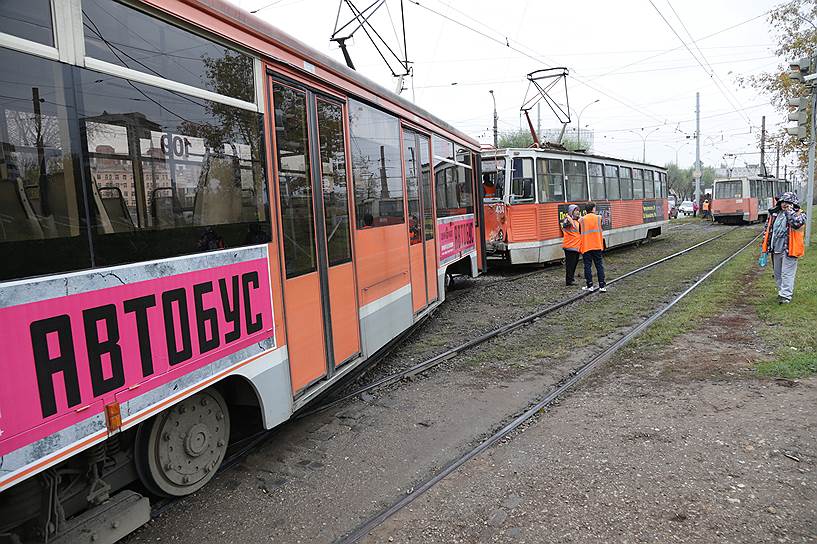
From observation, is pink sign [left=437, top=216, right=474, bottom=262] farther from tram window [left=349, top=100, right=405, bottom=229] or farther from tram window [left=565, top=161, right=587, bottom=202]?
tram window [left=565, top=161, right=587, bottom=202]

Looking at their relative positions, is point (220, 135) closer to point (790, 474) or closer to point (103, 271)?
point (103, 271)

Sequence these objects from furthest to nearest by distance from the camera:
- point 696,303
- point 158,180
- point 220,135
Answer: point 696,303 → point 220,135 → point 158,180

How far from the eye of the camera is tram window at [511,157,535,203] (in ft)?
45.4

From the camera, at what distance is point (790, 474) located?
3.69m

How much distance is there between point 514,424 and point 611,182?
14672 mm

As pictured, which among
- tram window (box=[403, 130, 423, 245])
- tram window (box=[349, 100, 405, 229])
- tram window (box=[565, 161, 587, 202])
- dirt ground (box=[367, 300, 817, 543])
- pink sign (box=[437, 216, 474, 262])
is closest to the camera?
dirt ground (box=[367, 300, 817, 543])

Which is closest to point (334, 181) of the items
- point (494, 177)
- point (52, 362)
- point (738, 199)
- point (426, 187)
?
point (52, 362)

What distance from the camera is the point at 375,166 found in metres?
6.11

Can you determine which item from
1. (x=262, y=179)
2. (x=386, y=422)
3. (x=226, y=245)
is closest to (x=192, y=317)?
(x=226, y=245)

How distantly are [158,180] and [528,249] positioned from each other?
11.8m

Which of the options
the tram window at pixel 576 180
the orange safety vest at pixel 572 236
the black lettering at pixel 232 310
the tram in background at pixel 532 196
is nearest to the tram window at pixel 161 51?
the black lettering at pixel 232 310

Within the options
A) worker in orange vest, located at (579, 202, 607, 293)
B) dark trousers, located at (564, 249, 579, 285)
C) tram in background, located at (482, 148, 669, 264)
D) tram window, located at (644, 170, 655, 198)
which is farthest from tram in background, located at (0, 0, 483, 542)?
tram window, located at (644, 170, 655, 198)

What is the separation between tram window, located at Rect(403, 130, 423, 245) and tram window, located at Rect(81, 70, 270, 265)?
350 cm

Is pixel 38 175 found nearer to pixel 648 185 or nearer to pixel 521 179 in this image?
pixel 521 179
